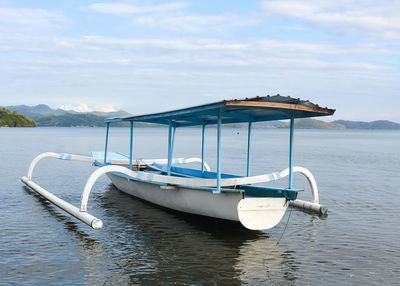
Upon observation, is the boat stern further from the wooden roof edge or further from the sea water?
the wooden roof edge

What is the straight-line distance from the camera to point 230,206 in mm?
12938

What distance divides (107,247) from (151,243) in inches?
55.1

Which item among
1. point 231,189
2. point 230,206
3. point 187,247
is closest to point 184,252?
point 187,247

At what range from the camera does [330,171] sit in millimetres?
36094

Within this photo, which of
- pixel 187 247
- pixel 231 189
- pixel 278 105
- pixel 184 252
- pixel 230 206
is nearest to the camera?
pixel 184 252

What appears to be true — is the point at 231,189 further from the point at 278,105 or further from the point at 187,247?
the point at 278,105

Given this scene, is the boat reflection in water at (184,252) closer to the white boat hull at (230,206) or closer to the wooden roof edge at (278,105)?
the white boat hull at (230,206)

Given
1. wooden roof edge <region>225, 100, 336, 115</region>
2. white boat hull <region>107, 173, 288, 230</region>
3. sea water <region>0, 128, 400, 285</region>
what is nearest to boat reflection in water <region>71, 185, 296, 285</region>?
sea water <region>0, 128, 400, 285</region>

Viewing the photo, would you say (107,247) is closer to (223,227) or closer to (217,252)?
(217,252)

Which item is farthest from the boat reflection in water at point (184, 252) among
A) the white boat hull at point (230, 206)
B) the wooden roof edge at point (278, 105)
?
the wooden roof edge at point (278, 105)

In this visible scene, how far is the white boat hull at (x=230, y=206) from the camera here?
41.9ft

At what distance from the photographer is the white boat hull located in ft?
41.9

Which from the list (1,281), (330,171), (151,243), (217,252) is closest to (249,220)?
(217,252)

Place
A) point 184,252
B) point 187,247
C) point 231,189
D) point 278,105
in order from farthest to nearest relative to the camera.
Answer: point 231,189 < point 187,247 < point 278,105 < point 184,252
